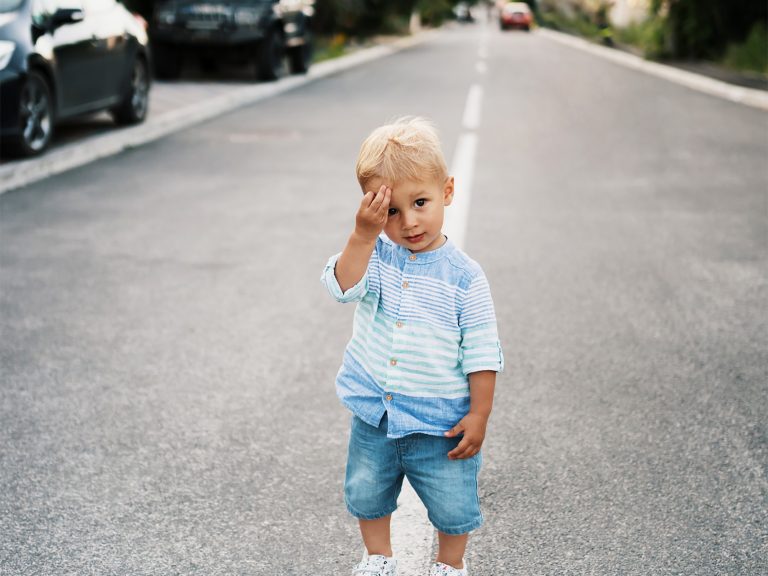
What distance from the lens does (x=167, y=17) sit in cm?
1677

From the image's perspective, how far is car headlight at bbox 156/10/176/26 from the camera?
54.9ft

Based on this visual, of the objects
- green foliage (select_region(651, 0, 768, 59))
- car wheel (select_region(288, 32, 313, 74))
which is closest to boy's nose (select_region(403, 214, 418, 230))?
car wheel (select_region(288, 32, 313, 74))

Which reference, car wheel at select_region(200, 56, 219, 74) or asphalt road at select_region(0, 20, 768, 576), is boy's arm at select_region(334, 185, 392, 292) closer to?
asphalt road at select_region(0, 20, 768, 576)

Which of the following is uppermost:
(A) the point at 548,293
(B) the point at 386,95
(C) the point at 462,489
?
(C) the point at 462,489

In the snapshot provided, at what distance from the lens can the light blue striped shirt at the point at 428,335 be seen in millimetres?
2352

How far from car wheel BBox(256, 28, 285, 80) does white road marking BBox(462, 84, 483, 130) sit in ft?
11.6

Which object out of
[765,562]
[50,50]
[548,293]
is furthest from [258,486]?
[50,50]

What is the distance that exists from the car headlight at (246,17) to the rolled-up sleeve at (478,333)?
1504 cm

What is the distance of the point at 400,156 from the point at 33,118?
25.9 ft

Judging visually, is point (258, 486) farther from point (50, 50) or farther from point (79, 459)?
point (50, 50)

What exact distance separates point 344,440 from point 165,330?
1.65 metres

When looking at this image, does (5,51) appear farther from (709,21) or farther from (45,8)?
(709,21)

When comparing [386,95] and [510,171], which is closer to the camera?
[510,171]

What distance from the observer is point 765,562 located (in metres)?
2.76
